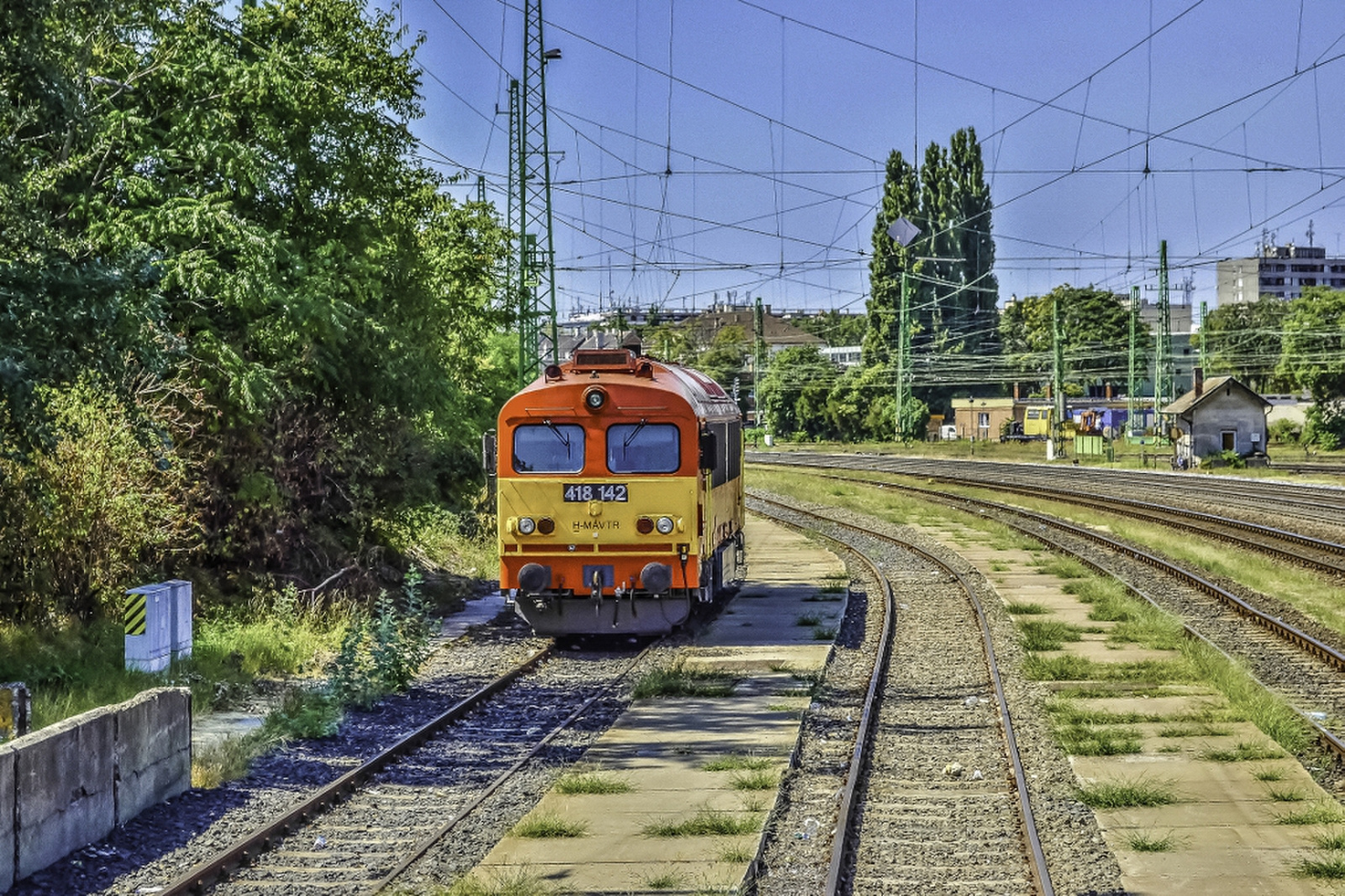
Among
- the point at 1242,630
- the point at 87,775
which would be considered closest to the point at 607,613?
the point at 1242,630

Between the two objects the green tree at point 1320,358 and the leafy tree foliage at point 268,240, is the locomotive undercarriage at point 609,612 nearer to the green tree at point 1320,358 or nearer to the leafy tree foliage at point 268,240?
the leafy tree foliage at point 268,240

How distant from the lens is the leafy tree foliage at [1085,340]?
105 metres

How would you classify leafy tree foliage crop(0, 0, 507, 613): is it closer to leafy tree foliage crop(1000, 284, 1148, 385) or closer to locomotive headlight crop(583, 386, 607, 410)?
locomotive headlight crop(583, 386, 607, 410)

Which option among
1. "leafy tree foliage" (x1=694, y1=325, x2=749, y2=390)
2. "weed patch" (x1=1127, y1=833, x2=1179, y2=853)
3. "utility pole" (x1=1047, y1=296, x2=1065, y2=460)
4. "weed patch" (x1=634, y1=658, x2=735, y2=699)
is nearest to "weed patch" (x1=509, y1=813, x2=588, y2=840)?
"weed patch" (x1=1127, y1=833, x2=1179, y2=853)

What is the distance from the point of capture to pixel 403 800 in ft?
35.1

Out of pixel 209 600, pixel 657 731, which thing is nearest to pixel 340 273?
pixel 209 600

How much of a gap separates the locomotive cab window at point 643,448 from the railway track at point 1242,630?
672cm

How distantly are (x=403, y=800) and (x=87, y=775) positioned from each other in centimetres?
227

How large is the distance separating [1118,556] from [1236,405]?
136 feet

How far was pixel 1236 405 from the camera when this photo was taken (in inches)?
2606

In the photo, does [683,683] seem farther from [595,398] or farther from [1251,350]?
[1251,350]

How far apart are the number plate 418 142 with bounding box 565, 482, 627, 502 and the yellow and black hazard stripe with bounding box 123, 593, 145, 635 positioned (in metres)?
5.05

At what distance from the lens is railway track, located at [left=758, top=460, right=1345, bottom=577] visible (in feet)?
88.7

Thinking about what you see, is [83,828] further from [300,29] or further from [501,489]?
[300,29]
